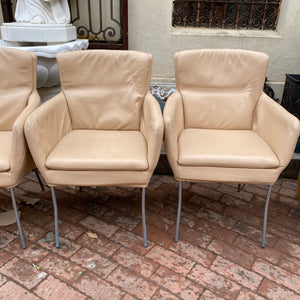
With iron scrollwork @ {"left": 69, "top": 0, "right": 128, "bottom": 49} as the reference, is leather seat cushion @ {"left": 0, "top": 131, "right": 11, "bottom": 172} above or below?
below

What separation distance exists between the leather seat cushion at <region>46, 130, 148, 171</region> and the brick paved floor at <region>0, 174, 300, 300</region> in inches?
19.4

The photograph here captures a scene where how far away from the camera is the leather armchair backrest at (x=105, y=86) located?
1.96 meters

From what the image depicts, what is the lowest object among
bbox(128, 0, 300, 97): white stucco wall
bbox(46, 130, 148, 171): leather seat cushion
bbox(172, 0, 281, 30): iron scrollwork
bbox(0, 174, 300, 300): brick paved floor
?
bbox(0, 174, 300, 300): brick paved floor

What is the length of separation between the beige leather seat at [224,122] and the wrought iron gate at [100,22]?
4.41 ft

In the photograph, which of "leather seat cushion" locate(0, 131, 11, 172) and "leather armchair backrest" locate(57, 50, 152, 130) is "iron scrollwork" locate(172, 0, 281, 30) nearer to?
"leather armchair backrest" locate(57, 50, 152, 130)

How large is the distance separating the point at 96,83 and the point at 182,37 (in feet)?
5.25

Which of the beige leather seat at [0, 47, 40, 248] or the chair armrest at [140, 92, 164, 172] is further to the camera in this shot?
the beige leather seat at [0, 47, 40, 248]

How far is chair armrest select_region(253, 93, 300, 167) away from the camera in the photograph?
1.64 m

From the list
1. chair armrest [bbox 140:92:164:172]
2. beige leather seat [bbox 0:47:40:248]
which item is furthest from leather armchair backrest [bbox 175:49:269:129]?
Result: beige leather seat [bbox 0:47:40:248]

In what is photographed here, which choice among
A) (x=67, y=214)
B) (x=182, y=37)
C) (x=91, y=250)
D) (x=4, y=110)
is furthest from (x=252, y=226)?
(x=182, y=37)

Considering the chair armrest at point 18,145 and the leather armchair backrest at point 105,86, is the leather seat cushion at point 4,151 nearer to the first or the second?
the chair armrest at point 18,145

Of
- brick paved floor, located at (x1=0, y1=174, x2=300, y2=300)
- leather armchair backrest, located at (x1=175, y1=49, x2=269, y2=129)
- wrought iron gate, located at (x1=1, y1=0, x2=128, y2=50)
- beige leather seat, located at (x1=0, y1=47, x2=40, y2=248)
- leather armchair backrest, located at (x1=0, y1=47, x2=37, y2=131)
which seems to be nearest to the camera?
brick paved floor, located at (x1=0, y1=174, x2=300, y2=300)

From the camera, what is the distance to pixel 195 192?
7.68 feet

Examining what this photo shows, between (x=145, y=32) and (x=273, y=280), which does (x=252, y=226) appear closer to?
(x=273, y=280)
